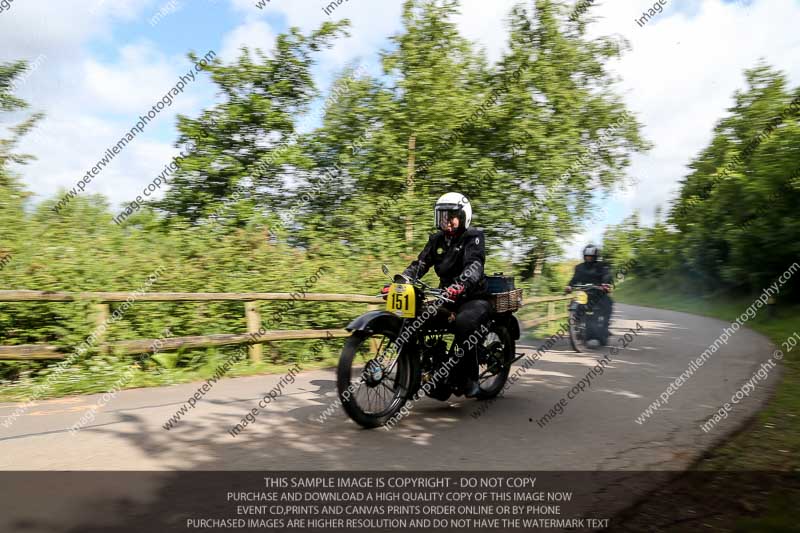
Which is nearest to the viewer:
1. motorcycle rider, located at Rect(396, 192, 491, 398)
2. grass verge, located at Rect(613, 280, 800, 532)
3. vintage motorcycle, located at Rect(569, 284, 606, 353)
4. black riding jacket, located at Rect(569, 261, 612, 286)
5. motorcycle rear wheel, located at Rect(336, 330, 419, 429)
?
grass verge, located at Rect(613, 280, 800, 532)

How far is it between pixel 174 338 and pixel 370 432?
4.05 metres

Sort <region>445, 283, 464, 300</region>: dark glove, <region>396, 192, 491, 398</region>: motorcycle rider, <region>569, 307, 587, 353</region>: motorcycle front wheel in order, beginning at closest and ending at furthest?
<region>445, 283, 464, 300</region>: dark glove, <region>396, 192, 491, 398</region>: motorcycle rider, <region>569, 307, 587, 353</region>: motorcycle front wheel

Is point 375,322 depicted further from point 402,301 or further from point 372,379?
point 372,379

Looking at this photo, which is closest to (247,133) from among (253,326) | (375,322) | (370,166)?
(370,166)

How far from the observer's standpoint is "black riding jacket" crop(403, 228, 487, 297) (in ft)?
20.6

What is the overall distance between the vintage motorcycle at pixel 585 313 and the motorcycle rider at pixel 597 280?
48mm

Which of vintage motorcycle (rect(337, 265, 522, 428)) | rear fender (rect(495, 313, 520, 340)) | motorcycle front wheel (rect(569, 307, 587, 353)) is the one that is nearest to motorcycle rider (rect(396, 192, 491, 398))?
vintage motorcycle (rect(337, 265, 522, 428))

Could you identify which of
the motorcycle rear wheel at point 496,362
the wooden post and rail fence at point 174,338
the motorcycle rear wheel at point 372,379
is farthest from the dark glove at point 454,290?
the wooden post and rail fence at point 174,338

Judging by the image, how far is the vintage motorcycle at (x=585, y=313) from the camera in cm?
1266

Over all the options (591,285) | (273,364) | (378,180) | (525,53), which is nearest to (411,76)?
(378,180)

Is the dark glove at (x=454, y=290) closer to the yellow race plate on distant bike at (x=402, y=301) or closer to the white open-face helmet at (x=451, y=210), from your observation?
the yellow race plate on distant bike at (x=402, y=301)

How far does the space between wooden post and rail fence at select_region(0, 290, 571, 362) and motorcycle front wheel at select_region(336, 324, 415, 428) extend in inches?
A: 150

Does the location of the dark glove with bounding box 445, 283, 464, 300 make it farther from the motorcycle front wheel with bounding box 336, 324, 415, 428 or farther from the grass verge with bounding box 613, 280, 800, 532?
the grass verge with bounding box 613, 280, 800, 532

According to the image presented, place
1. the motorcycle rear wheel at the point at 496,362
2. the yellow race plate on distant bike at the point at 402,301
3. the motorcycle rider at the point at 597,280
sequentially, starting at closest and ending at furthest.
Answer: the yellow race plate on distant bike at the point at 402,301, the motorcycle rear wheel at the point at 496,362, the motorcycle rider at the point at 597,280
